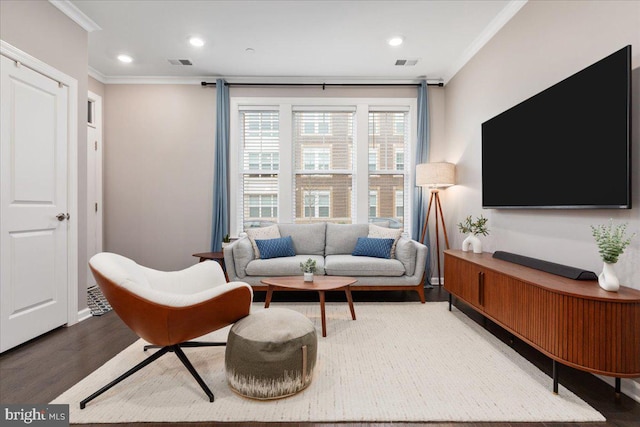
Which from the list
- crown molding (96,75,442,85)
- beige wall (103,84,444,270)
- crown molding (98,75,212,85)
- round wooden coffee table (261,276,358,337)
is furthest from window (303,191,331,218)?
crown molding (98,75,212,85)

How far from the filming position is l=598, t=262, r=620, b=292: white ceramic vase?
1.61 meters

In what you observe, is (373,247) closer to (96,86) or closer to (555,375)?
(555,375)

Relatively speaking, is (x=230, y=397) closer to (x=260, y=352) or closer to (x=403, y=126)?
(x=260, y=352)

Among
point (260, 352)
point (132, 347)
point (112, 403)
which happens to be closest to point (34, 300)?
point (132, 347)

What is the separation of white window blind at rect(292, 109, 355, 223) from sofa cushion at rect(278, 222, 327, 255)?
0.35 meters

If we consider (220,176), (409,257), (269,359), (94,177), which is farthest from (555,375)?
(94,177)

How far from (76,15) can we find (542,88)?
4.09 meters

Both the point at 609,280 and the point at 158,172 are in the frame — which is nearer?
the point at 609,280

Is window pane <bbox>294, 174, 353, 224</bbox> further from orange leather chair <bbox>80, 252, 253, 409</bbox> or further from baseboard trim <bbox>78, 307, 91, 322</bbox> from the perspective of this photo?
orange leather chair <bbox>80, 252, 253, 409</bbox>

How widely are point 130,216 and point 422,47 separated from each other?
434 cm

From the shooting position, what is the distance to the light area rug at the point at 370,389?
1.56 meters

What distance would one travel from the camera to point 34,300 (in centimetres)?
248

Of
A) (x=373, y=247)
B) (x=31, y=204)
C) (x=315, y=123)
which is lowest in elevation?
(x=373, y=247)

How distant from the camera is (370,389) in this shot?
178 cm
